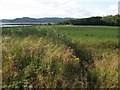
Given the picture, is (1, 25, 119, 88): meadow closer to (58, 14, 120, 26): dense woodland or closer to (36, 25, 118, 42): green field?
(36, 25, 118, 42): green field

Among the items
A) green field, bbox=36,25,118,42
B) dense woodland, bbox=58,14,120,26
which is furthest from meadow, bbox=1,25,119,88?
dense woodland, bbox=58,14,120,26

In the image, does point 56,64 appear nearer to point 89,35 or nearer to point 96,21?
point 89,35

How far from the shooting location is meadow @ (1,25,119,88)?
10.9m

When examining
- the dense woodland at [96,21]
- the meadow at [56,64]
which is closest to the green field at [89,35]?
the meadow at [56,64]

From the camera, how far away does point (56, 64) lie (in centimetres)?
1165

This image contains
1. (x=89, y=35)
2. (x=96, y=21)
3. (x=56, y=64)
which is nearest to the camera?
(x=56, y=64)

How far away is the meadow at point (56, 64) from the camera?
10891mm

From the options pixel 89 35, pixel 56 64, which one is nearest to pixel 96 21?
pixel 89 35

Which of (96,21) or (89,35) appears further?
(96,21)

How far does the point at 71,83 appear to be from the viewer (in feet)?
35.7

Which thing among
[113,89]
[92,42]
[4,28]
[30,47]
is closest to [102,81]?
[113,89]

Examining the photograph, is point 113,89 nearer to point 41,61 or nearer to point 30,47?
point 41,61

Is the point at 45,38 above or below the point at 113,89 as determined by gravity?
above

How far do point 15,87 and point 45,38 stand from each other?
369cm
